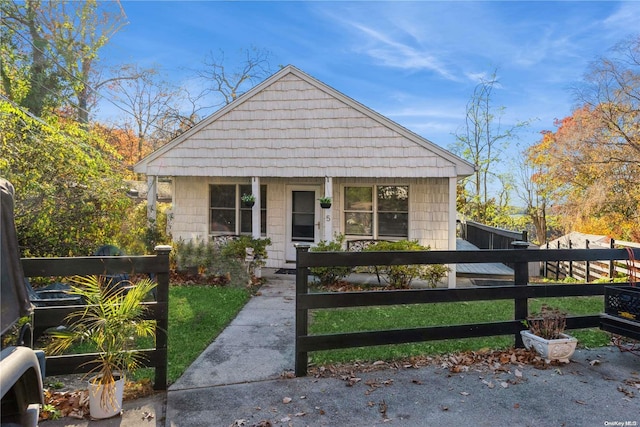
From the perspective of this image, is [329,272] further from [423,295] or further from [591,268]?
[591,268]

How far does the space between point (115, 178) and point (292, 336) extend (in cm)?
537

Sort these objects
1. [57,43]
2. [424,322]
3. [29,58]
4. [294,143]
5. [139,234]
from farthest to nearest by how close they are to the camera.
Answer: [57,43], [29,58], [294,143], [139,234], [424,322]

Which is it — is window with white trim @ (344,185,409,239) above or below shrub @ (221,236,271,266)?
above

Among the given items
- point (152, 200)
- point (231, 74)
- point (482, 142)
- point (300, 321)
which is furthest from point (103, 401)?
point (482, 142)

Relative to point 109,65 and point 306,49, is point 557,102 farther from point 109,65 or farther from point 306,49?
point 109,65

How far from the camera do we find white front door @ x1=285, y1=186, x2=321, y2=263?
1065 centimetres

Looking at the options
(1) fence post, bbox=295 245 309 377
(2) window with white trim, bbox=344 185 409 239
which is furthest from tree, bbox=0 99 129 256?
(2) window with white trim, bbox=344 185 409 239

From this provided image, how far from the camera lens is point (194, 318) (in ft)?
19.6

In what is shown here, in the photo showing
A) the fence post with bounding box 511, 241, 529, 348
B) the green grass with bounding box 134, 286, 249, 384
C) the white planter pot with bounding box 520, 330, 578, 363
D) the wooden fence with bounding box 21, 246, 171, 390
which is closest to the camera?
the wooden fence with bounding box 21, 246, 171, 390

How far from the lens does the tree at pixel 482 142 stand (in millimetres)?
21891

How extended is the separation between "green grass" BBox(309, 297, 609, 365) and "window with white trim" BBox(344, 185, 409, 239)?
3.25m

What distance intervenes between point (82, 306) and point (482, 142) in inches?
897

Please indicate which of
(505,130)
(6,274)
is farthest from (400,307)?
(505,130)

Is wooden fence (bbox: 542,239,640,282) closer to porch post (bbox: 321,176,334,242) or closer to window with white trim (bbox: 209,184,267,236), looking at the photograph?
porch post (bbox: 321,176,334,242)
